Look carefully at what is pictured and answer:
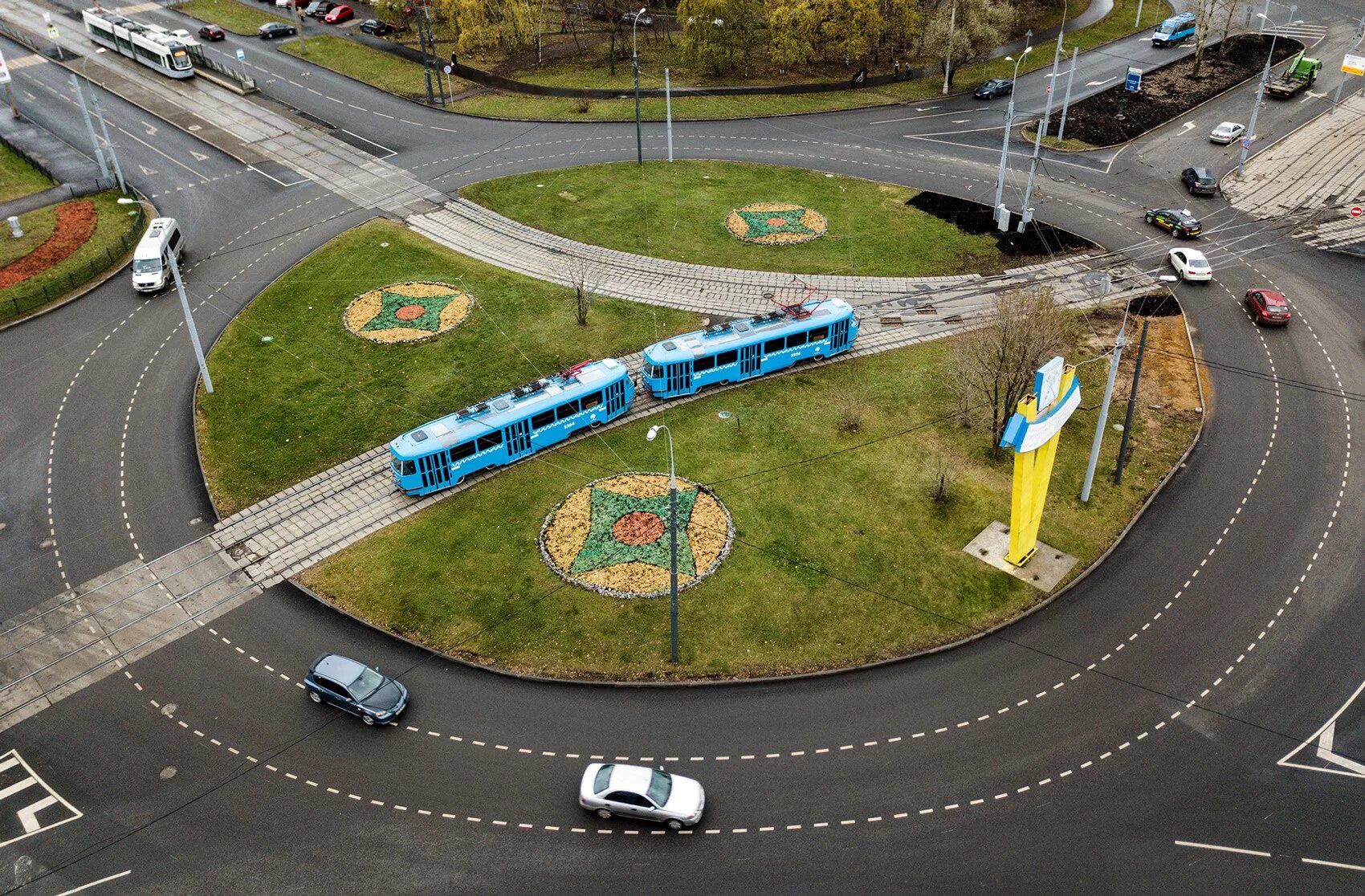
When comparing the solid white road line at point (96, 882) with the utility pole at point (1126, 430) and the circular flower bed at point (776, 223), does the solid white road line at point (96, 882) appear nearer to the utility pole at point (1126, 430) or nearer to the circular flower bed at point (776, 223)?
the utility pole at point (1126, 430)

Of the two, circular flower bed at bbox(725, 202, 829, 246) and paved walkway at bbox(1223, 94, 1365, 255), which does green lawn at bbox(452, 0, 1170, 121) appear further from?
paved walkway at bbox(1223, 94, 1365, 255)

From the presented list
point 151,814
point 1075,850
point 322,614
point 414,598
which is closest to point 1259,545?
point 1075,850

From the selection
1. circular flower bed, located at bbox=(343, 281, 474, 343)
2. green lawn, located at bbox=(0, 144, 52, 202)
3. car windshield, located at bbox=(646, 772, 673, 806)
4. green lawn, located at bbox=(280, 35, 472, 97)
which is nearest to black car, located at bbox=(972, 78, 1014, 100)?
green lawn, located at bbox=(280, 35, 472, 97)

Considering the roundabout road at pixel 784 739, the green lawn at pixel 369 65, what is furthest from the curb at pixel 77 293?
the green lawn at pixel 369 65

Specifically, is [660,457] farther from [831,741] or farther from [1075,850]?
[1075,850]

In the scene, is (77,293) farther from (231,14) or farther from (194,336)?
(231,14)

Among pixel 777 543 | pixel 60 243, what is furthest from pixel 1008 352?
pixel 60 243

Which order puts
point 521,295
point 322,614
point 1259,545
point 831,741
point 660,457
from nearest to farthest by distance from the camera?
point 831,741, point 322,614, point 1259,545, point 660,457, point 521,295
